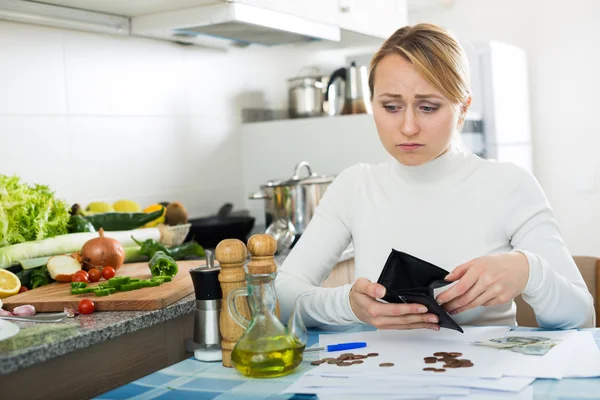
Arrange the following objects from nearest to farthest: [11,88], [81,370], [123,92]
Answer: [81,370] < [11,88] < [123,92]

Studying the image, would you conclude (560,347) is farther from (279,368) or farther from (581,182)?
(581,182)

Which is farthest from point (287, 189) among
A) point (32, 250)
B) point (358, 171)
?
point (32, 250)

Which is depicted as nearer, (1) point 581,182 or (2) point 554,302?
(2) point 554,302

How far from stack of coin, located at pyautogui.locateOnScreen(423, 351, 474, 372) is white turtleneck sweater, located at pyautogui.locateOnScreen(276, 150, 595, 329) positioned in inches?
10.8

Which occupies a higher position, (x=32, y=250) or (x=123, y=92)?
(x=123, y=92)

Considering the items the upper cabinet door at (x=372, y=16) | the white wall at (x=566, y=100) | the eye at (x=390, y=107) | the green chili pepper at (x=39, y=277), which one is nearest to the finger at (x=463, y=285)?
the eye at (x=390, y=107)

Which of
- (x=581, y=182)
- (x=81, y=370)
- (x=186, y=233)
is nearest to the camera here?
(x=81, y=370)

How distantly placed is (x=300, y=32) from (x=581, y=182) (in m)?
2.28

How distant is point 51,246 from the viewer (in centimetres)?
186

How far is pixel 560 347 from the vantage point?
1229 millimetres

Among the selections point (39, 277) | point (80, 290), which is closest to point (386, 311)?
point (80, 290)

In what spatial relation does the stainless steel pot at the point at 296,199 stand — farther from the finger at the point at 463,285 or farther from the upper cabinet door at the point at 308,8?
the finger at the point at 463,285

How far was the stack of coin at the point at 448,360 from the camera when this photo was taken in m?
1.13

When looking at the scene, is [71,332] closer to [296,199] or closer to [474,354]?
[474,354]
